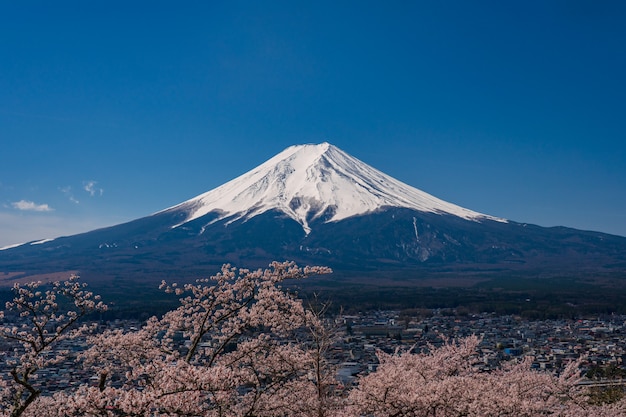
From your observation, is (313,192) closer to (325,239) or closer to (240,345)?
(325,239)

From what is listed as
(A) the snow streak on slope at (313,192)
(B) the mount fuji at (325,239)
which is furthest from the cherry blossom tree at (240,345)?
(A) the snow streak on slope at (313,192)

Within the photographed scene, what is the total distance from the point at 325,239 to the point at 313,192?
108ft

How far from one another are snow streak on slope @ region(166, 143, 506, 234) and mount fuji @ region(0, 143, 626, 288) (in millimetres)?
475

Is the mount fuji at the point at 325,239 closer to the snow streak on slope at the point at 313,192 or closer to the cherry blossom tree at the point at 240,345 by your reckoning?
the snow streak on slope at the point at 313,192

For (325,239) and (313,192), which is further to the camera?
(313,192)

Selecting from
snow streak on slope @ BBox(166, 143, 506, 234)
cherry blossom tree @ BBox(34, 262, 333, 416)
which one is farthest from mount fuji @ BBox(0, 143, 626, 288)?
cherry blossom tree @ BBox(34, 262, 333, 416)

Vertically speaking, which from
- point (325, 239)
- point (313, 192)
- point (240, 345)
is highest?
point (313, 192)

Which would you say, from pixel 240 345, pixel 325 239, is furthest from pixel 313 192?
pixel 240 345

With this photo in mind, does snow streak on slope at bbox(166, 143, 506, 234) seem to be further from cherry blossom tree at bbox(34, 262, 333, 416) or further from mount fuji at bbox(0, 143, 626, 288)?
cherry blossom tree at bbox(34, 262, 333, 416)

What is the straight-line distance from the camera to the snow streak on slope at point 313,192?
15700cm

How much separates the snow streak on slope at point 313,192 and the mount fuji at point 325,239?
475mm

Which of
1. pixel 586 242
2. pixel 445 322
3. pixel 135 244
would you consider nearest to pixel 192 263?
pixel 135 244

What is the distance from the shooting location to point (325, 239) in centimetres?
13850

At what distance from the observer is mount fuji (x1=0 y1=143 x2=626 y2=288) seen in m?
112
